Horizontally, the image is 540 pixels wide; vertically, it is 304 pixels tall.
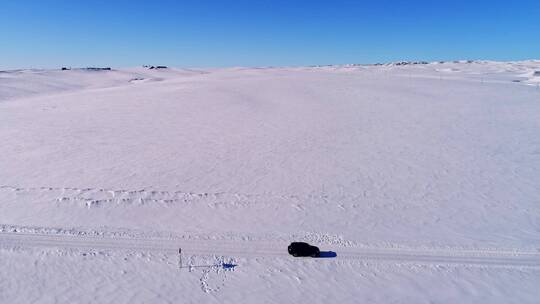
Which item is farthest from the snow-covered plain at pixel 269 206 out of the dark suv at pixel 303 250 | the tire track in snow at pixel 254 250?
the dark suv at pixel 303 250

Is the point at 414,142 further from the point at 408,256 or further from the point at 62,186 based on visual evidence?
the point at 62,186

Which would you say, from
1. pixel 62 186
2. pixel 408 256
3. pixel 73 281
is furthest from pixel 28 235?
pixel 408 256

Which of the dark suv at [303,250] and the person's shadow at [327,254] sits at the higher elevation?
the dark suv at [303,250]

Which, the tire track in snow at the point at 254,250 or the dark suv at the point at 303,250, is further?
the tire track in snow at the point at 254,250

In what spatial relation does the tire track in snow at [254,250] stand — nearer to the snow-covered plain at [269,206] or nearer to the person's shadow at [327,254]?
the snow-covered plain at [269,206]

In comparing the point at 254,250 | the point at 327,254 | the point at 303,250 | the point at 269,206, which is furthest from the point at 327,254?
the point at 269,206

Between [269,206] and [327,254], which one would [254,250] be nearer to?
[327,254]
